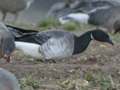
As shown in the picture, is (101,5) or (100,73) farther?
(101,5)

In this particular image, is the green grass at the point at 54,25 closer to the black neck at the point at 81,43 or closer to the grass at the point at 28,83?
the black neck at the point at 81,43

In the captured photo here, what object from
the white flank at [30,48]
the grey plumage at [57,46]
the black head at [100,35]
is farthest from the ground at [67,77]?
the black head at [100,35]

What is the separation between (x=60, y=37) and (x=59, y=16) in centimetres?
570

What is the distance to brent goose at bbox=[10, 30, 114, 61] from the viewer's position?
21.4ft

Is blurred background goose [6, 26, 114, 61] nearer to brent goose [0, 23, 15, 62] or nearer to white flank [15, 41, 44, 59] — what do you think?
white flank [15, 41, 44, 59]

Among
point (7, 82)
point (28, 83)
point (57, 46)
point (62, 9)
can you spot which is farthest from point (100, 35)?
point (62, 9)

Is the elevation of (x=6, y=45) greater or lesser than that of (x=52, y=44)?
greater

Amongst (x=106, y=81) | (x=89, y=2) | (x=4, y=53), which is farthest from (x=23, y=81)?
(x=89, y=2)

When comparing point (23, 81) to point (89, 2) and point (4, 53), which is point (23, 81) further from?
point (89, 2)

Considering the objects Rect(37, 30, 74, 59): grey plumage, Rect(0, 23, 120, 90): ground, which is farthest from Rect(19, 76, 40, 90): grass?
Rect(37, 30, 74, 59): grey plumage

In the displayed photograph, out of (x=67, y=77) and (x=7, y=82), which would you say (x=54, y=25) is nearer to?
(x=67, y=77)

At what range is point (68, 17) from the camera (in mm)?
11625

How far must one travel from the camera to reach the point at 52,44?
6520mm

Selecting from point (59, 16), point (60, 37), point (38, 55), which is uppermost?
point (60, 37)
